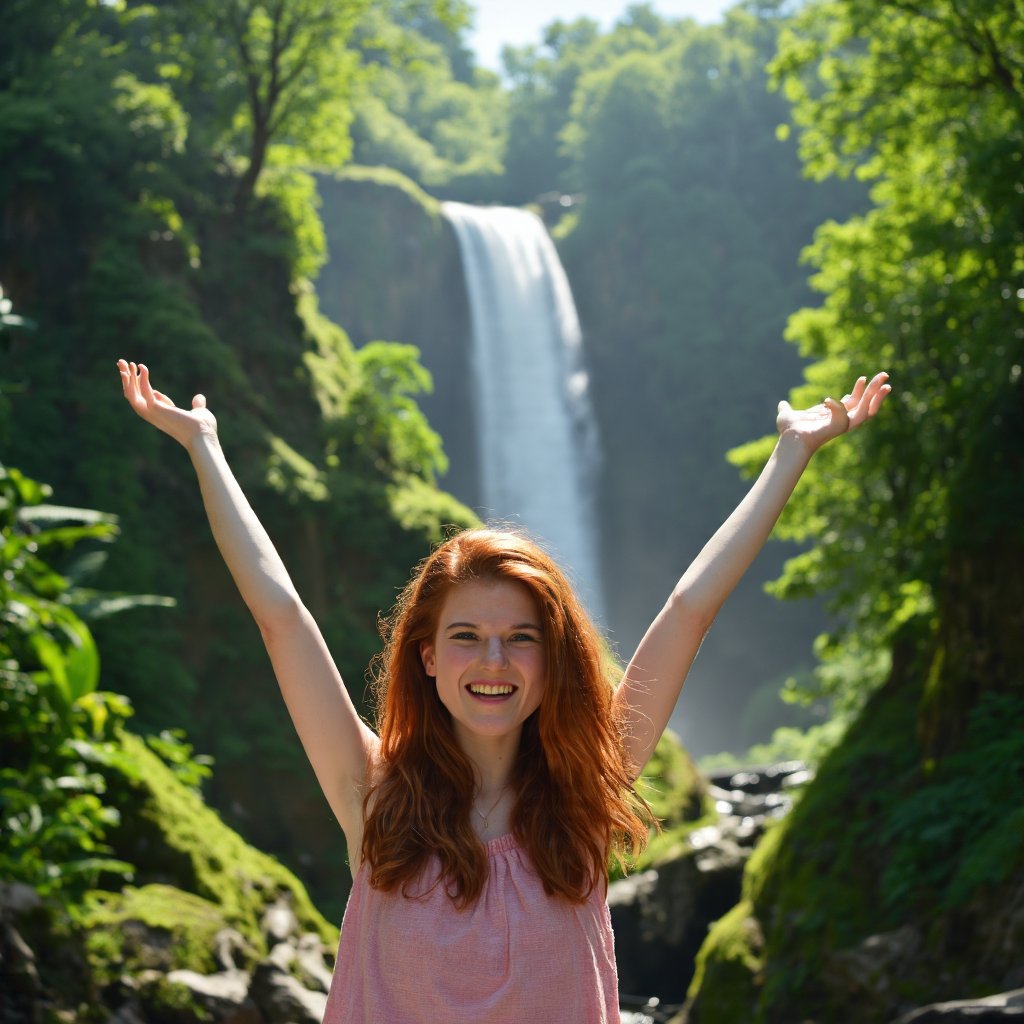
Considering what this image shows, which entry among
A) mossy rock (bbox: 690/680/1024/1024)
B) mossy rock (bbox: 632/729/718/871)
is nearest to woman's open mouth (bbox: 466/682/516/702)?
mossy rock (bbox: 690/680/1024/1024)

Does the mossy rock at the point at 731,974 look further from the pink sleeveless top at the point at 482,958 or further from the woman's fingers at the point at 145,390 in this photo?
the woman's fingers at the point at 145,390

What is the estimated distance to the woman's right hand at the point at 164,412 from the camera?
2.65m

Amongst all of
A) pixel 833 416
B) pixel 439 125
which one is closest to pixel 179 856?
pixel 833 416

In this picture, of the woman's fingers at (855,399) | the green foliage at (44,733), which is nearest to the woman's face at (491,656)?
the woman's fingers at (855,399)

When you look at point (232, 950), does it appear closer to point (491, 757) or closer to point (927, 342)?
point (491, 757)

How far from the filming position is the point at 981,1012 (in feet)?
16.5

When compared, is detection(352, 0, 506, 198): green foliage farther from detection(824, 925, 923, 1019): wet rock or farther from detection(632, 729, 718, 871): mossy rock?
detection(824, 925, 923, 1019): wet rock

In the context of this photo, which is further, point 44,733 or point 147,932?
point 44,733

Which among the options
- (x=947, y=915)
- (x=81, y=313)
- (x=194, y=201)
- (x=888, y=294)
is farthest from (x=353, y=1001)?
(x=194, y=201)

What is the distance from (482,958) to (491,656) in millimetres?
500

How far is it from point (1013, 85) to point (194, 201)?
12312 mm

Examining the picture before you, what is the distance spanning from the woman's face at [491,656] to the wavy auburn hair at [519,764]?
0.02 metres

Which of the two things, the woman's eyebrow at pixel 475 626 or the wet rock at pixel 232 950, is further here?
the wet rock at pixel 232 950

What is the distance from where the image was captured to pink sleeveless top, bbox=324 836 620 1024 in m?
2.26
